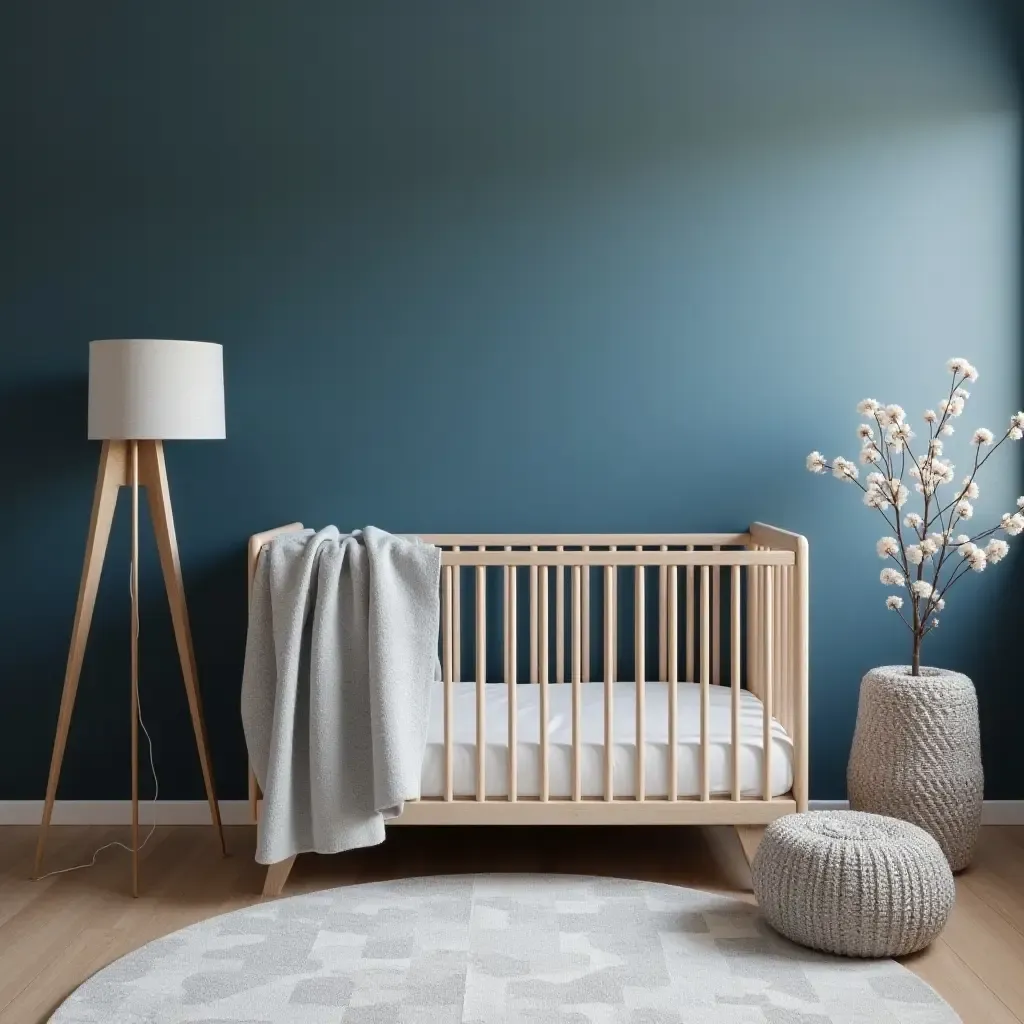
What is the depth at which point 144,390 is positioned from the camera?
8.43ft

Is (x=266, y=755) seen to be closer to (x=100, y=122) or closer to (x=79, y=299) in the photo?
(x=79, y=299)

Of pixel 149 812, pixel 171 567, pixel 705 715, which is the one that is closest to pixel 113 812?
pixel 149 812

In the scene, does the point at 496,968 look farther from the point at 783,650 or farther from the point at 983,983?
A: the point at 783,650

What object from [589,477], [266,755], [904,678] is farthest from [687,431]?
[266,755]

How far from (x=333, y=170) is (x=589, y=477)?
1.03 m

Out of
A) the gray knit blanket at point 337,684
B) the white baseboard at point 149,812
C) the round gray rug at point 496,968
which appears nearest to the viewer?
the round gray rug at point 496,968

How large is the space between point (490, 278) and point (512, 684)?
44.3 inches

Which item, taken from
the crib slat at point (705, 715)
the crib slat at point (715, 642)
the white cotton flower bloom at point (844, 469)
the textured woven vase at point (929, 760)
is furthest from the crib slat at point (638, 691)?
the white cotton flower bloom at point (844, 469)

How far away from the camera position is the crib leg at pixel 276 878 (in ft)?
8.00

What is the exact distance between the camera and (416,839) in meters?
2.84

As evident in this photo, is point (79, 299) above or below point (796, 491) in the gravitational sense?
above

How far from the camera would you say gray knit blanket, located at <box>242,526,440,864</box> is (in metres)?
2.35

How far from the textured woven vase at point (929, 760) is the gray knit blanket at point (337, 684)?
1025 mm

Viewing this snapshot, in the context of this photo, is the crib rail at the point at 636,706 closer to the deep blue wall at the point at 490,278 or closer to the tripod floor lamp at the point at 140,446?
the tripod floor lamp at the point at 140,446
